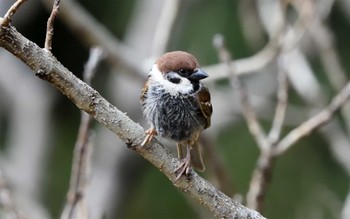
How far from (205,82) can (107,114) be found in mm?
1836

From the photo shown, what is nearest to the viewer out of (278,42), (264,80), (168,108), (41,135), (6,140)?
(168,108)

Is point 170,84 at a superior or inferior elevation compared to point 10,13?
superior

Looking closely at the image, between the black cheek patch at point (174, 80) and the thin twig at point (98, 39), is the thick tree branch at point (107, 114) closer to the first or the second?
the black cheek patch at point (174, 80)

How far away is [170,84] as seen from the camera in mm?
1667

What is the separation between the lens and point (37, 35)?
4281 mm

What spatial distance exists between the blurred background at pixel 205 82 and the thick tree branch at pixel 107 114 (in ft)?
3.18

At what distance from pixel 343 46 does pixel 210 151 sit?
2.52m

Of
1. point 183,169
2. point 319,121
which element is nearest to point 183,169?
point 183,169

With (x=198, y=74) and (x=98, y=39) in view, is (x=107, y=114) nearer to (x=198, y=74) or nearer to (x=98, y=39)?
(x=198, y=74)

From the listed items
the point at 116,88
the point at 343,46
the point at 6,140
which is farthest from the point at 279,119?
the point at 6,140

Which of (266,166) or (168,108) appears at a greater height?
(266,166)

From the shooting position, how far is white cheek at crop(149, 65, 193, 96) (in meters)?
1.66

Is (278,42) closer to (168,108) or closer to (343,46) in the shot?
(168,108)

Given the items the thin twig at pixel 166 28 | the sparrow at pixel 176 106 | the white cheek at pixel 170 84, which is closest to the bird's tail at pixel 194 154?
the sparrow at pixel 176 106
